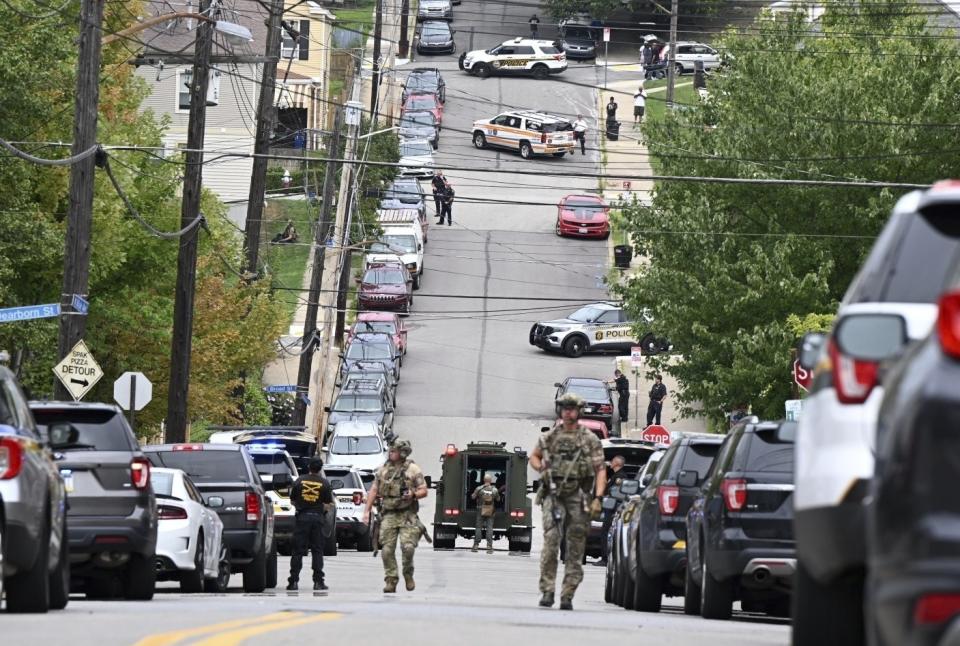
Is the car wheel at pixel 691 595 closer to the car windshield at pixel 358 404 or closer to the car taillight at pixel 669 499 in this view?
the car taillight at pixel 669 499

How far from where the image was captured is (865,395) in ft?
24.5

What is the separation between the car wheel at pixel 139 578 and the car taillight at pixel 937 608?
13.3m

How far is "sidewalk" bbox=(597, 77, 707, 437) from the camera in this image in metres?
60.0

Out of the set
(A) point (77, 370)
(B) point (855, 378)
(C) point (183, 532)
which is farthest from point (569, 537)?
(A) point (77, 370)

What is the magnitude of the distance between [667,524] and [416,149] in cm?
6644

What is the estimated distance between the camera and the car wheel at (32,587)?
1338 cm

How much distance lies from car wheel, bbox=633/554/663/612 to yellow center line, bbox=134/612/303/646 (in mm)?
4658

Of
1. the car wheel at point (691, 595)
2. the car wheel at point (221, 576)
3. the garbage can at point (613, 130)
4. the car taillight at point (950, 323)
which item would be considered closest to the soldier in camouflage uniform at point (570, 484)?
the car wheel at point (691, 595)

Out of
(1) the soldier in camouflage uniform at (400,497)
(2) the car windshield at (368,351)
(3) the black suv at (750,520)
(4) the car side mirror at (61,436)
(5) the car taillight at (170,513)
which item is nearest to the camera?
(4) the car side mirror at (61,436)

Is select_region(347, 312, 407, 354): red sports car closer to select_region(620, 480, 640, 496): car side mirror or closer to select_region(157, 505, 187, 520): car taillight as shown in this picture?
select_region(620, 480, 640, 496): car side mirror

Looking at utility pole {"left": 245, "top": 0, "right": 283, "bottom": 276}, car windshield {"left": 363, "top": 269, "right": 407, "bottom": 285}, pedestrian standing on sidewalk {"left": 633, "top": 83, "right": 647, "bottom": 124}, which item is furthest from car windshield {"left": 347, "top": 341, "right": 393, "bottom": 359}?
pedestrian standing on sidewalk {"left": 633, "top": 83, "right": 647, "bottom": 124}

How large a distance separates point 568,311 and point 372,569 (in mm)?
40260

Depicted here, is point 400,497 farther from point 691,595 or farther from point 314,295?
point 314,295

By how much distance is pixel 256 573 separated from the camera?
22812mm
